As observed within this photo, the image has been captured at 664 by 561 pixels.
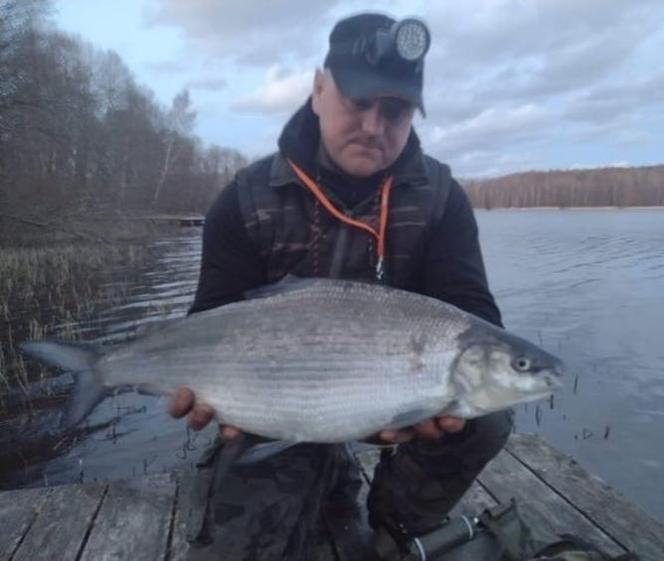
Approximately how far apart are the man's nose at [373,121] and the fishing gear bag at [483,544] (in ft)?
6.67

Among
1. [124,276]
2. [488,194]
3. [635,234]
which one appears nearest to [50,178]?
[124,276]

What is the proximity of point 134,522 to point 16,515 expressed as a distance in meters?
0.74

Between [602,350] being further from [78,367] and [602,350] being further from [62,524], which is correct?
[78,367]

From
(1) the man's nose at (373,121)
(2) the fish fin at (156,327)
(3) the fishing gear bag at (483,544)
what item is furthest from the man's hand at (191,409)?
(1) the man's nose at (373,121)

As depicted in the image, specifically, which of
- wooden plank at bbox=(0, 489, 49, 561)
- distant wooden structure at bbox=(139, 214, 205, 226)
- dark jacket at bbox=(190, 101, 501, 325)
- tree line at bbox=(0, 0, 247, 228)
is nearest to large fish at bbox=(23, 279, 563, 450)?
dark jacket at bbox=(190, 101, 501, 325)

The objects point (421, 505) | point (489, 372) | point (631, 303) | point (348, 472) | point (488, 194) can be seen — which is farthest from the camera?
point (488, 194)

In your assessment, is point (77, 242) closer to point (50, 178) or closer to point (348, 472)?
point (50, 178)

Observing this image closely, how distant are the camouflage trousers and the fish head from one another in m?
0.59

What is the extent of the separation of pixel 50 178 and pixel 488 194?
309 feet

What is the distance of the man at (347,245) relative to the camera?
10.1ft

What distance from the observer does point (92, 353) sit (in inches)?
117

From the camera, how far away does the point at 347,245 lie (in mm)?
3416

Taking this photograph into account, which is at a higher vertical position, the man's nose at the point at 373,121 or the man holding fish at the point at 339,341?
the man's nose at the point at 373,121

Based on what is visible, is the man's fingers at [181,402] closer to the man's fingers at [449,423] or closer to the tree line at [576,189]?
the man's fingers at [449,423]
